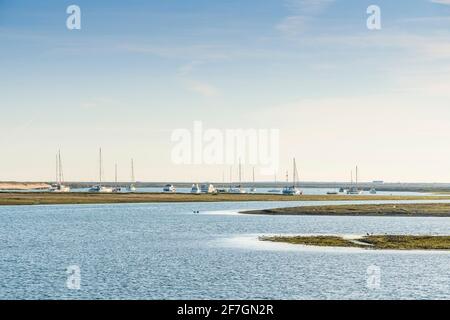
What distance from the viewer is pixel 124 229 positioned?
117 meters

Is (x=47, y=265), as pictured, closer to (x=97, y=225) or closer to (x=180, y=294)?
(x=180, y=294)

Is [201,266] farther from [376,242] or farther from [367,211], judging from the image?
[367,211]

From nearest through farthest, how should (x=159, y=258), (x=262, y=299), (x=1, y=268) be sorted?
(x=262, y=299), (x=1, y=268), (x=159, y=258)

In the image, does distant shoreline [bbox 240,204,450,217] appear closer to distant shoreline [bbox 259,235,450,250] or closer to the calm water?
the calm water

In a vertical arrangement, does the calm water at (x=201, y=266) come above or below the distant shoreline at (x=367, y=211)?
below

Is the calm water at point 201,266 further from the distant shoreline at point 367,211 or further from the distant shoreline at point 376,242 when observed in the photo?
the distant shoreline at point 367,211

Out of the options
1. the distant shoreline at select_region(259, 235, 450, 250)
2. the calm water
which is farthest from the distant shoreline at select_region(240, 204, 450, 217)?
the distant shoreline at select_region(259, 235, 450, 250)

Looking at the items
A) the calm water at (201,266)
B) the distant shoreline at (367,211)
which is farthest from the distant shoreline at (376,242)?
the distant shoreline at (367,211)

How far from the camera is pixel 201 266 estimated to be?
Result: 224 ft

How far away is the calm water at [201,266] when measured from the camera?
54938 millimetres

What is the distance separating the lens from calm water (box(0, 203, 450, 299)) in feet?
180
